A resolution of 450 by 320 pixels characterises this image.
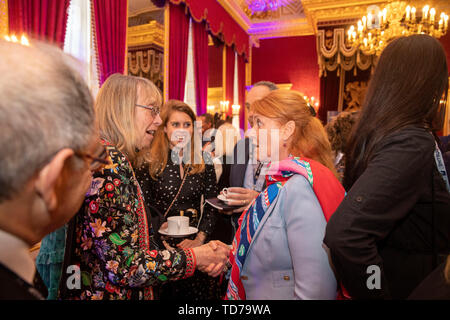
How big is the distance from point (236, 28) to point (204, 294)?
8.02m

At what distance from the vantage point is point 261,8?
8.75 m

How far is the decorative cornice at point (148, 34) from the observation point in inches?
249

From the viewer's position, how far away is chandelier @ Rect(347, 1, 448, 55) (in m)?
5.60

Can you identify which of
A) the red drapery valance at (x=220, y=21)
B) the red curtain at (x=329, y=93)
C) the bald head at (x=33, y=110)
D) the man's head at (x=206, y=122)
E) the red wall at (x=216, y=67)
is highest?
the red drapery valance at (x=220, y=21)

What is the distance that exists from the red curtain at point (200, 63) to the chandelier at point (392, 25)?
A: 3278mm

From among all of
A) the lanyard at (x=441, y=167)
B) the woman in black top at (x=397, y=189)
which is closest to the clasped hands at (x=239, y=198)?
the woman in black top at (x=397, y=189)

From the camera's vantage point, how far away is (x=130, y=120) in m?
1.53

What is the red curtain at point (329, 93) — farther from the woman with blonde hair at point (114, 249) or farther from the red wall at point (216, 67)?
the woman with blonde hair at point (114, 249)

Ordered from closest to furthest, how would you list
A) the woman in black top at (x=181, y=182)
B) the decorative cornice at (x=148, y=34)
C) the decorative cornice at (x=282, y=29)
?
the woman in black top at (x=181, y=182)
the decorative cornice at (x=148, y=34)
the decorative cornice at (x=282, y=29)

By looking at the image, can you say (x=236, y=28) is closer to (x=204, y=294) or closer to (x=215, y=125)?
(x=215, y=125)

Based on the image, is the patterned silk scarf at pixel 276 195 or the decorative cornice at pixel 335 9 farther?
the decorative cornice at pixel 335 9

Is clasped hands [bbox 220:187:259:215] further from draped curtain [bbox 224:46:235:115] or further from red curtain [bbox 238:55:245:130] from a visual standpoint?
red curtain [bbox 238:55:245:130]

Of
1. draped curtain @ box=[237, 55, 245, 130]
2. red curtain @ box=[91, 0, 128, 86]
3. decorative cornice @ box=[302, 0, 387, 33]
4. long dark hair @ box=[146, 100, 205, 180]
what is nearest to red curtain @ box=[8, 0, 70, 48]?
red curtain @ box=[91, 0, 128, 86]

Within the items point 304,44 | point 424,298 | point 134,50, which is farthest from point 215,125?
point 304,44
